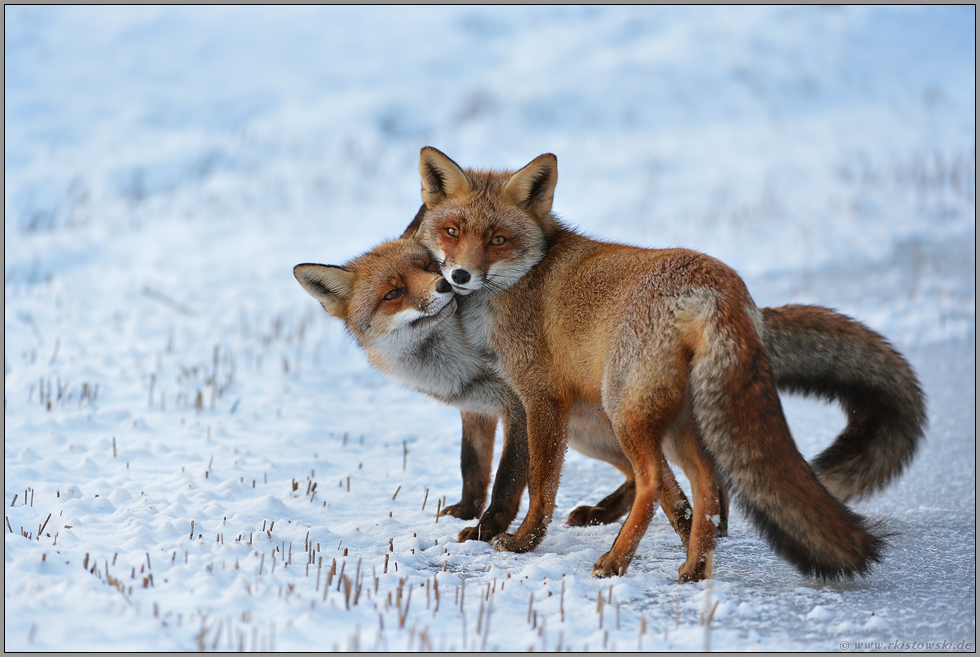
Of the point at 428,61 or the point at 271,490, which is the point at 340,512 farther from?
the point at 428,61

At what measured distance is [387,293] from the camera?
425cm

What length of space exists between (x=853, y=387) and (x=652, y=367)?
1.61 metres

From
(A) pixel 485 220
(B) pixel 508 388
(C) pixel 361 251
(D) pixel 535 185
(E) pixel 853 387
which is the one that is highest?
(C) pixel 361 251

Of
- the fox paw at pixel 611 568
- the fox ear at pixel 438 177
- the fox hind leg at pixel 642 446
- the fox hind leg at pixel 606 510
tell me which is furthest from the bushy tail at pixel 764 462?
the fox ear at pixel 438 177

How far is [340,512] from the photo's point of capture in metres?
4.41

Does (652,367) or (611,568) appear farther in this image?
(611,568)

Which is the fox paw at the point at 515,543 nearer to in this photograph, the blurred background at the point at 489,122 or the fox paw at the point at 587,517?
the fox paw at the point at 587,517

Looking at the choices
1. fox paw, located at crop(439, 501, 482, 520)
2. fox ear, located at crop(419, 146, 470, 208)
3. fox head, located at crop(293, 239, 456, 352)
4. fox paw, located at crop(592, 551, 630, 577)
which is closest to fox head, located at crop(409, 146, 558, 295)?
fox ear, located at crop(419, 146, 470, 208)

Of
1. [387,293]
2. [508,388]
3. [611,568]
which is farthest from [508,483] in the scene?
[387,293]

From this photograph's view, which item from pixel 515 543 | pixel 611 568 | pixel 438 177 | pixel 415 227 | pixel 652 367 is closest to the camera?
pixel 652 367

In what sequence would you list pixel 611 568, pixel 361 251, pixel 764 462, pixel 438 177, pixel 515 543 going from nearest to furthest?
1. pixel 764 462
2. pixel 611 568
3. pixel 515 543
4. pixel 438 177
5. pixel 361 251

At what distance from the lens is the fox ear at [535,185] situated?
4219 millimetres

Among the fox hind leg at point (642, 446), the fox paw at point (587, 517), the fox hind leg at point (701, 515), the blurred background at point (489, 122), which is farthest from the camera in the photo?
the blurred background at point (489, 122)

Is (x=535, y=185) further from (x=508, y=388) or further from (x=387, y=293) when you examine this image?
(x=508, y=388)
